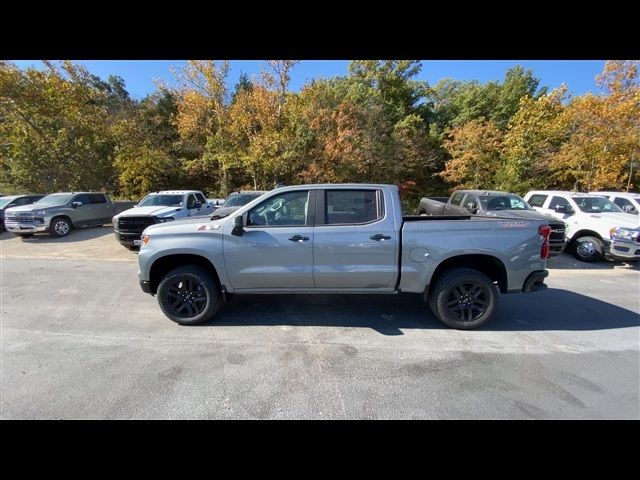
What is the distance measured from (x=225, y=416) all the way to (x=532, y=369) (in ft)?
10.0

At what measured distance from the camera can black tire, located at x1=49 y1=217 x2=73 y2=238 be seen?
10742 millimetres

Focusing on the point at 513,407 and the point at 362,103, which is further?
the point at 362,103

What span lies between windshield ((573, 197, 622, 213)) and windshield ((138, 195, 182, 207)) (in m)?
12.4

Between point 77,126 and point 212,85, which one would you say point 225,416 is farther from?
point 77,126

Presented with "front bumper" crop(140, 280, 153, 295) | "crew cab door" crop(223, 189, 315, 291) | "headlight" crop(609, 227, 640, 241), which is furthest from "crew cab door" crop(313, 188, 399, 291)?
"headlight" crop(609, 227, 640, 241)

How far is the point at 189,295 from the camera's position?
3.99 m

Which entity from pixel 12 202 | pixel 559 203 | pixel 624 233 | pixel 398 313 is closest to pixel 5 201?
pixel 12 202

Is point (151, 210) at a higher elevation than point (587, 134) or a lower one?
lower

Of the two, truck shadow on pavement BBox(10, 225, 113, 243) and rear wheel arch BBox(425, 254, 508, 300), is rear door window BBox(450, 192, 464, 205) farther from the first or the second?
truck shadow on pavement BBox(10, 225, 113, 243)

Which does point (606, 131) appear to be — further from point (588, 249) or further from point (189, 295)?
point (189, 295)

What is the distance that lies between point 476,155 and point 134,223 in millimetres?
19385

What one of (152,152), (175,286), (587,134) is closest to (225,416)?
(175,286)

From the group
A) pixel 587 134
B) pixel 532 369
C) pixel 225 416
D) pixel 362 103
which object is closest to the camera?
pixel 225 416

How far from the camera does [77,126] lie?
16.5m
